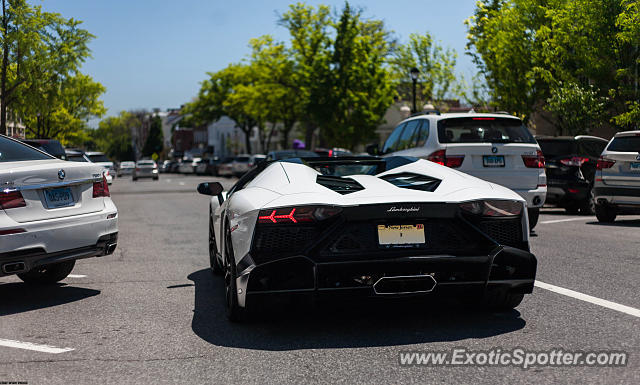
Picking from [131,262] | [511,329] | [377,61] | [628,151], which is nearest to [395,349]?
[511,329]

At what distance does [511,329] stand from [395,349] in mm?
957

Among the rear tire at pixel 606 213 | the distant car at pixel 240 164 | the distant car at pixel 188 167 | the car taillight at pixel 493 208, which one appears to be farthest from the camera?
the distant car at pixel 188 167

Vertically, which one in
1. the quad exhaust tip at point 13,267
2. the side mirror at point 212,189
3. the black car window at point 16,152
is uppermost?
the black car window at point 16,152

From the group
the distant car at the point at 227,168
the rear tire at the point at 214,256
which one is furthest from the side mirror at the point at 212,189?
the distant car at the point at 227,168

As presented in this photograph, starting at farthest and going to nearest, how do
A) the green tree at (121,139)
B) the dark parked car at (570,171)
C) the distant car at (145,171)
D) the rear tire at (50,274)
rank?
the green tree at (121,139), the distant car at (145,171), the dark parked car at (570,171), the rear tire at (50,274)

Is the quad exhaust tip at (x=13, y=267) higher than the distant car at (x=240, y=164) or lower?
higher

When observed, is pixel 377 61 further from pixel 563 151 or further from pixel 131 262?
pixel 131 262

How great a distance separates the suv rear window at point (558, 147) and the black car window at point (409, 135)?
5.32m

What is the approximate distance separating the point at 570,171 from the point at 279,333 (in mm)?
13015

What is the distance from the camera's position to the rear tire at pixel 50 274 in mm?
7852

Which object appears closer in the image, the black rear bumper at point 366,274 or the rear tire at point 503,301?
the black rear bumper at point 366,274

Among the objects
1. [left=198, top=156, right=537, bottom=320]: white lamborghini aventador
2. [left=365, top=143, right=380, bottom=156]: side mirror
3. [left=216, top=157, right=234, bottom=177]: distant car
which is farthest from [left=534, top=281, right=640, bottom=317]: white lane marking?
[left=216, top=157, right=234, bottom=177]: distant car

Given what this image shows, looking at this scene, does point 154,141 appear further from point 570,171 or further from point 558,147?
point 570,171

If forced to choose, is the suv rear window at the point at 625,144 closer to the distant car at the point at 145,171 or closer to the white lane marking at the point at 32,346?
the white lane marking at the point at 32,346
